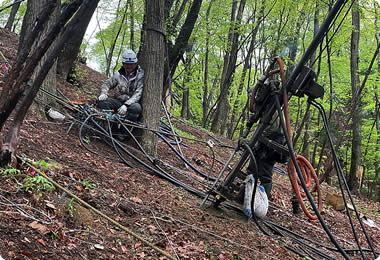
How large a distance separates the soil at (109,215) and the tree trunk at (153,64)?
63 cm

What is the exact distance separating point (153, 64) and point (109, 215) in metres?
3.26

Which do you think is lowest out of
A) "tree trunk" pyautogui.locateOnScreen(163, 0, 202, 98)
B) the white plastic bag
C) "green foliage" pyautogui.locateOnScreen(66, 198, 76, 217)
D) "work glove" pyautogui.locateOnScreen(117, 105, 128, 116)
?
"green foliage" pyautogui.locateOnScreen(66, 198, 76, 217)

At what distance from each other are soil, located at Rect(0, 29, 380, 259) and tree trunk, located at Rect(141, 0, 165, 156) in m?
0.63

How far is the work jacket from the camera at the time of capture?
210 inches

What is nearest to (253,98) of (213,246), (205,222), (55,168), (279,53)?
(205,222)

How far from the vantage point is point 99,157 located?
14.1 ft

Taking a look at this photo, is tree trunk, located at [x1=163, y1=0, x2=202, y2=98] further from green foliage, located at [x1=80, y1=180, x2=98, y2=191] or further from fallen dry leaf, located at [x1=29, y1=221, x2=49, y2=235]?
fallen dry leaf, located at [x1=29, y1=221, x2=49, y2=235]

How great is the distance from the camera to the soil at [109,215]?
2037 millimetres

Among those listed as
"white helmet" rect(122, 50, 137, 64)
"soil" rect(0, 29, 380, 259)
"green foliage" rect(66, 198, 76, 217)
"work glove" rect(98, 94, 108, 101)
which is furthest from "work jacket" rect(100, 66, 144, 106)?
"green foliage" rect(66, 198, 76, 217)

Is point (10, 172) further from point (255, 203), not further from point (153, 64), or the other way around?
point (153, 64)

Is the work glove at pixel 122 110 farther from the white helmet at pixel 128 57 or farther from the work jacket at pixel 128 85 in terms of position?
the white helmet at pixel 128 57

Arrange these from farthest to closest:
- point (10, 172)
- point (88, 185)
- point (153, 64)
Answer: point (153, 64)
point (88, 185)
point (10, 172)

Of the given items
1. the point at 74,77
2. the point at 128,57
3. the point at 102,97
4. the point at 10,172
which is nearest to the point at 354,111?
the point at 128,57

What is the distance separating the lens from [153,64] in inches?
209
